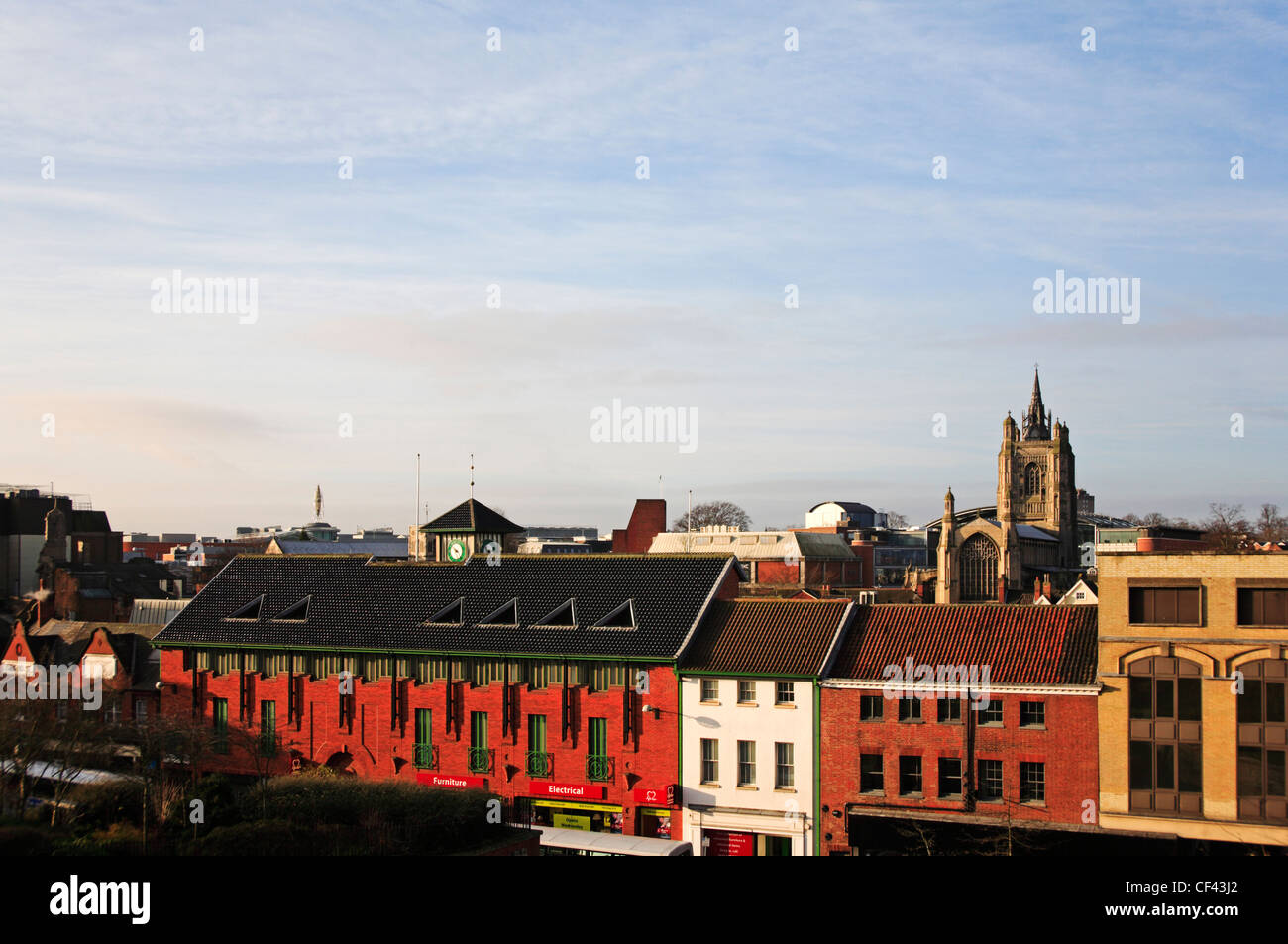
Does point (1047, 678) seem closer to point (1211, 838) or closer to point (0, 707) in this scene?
point (1211, 838)

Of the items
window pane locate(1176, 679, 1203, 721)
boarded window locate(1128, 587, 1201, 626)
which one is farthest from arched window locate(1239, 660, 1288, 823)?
boarded window locate(1128, 587, 1201, 626)

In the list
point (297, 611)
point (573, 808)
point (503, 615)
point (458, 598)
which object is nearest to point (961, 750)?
point (573, 808)

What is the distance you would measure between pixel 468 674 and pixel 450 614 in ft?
12.5

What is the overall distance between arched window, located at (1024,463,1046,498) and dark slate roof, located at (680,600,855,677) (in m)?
152

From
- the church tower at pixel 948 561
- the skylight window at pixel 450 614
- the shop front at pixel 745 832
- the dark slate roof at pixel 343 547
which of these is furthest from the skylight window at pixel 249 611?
the church tower at pixel 948 561

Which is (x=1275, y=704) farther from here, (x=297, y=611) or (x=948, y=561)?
(x=948, y=561)

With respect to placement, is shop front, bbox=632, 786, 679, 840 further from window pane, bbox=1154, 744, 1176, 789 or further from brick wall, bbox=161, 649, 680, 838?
window pane, bbox=1154, 744, 1176, 789

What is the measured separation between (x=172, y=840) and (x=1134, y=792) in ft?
99.8

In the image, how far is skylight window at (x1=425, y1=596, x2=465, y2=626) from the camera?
53438mm

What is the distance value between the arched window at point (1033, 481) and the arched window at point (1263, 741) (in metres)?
156

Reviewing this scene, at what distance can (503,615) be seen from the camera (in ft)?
173
